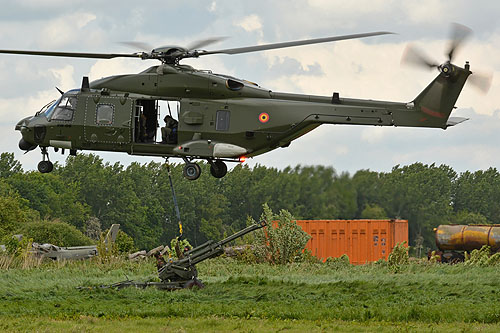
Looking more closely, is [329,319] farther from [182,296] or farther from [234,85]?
[234,85]

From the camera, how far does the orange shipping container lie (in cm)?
4166

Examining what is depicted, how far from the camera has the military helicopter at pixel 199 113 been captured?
2411 centimetres

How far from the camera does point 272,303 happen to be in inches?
896

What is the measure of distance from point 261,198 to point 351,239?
691 inches

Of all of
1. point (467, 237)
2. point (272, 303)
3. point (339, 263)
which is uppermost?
point (467, 237)

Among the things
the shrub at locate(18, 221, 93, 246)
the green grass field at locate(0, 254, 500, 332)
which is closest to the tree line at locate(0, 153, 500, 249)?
the green grass field at locate(0, 254, 500, 332)

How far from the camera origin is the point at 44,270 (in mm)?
32375

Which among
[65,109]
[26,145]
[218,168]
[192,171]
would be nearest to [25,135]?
[26,145]

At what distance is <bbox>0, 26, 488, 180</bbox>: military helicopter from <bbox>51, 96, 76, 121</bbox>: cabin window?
3 centimetres

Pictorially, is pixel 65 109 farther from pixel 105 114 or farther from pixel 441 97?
pixel 441 97

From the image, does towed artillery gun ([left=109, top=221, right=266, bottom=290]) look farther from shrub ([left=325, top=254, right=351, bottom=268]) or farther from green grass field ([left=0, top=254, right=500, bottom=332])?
shrub ([left=325, top=254, right=351, bottom=268])

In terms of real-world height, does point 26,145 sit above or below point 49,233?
above

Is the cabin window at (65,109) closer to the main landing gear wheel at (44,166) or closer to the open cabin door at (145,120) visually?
the main landing gear wheel at (44,166)

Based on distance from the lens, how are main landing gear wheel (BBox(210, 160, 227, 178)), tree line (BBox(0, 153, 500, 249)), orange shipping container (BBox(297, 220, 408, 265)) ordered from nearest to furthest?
tree line (BBox(0, 153, 500, 249)) → main landing gear wheel (BBox(210, 160, 227, 178)) → orange shipping container (BBox(297, 220, 408, 265))
